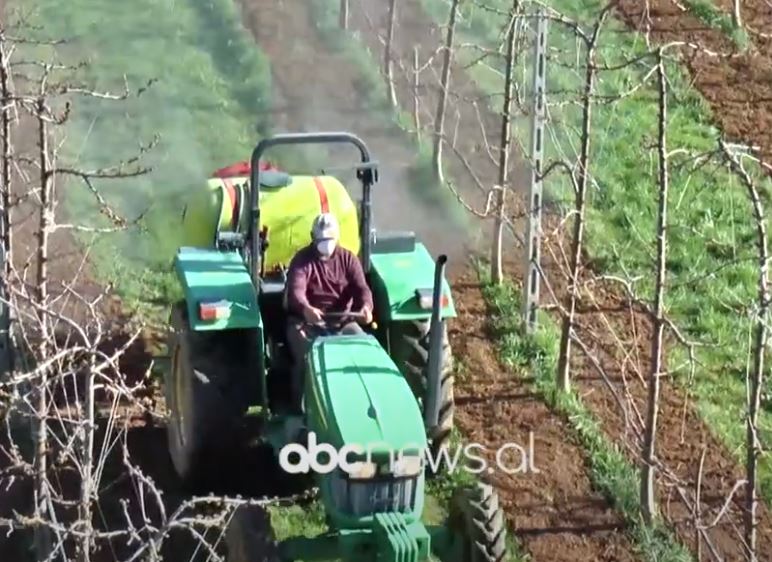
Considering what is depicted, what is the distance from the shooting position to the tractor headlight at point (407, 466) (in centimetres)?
670

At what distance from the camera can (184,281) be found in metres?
8.26

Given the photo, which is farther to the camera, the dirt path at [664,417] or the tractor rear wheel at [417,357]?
the dirt path at [664,417]

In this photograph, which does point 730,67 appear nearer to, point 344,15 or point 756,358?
point 344,15

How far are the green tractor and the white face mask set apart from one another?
426mm

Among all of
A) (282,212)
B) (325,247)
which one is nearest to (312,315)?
(325,247)

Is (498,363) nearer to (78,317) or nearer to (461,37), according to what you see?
(78,317)

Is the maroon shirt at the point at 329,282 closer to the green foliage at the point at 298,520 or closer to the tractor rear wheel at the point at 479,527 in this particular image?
the green foliage at the point at 298,520

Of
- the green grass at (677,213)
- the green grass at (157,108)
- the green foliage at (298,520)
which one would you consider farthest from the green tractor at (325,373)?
Result: the green grass at (157,108)

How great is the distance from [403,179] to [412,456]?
602 cm

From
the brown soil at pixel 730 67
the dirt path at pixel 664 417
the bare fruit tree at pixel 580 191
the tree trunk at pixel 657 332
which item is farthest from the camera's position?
the brown soil at pixel 730 67

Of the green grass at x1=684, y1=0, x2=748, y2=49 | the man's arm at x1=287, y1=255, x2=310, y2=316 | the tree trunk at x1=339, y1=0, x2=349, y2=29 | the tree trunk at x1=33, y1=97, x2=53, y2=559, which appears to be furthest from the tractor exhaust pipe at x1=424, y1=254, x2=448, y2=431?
the green grass at x1=684, y1=0, x2=748, y2=49

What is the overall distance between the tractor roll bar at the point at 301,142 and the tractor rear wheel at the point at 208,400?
509 millimetres

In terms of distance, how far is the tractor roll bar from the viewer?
7812 mm

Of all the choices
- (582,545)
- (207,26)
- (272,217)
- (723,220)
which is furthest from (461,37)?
(582,545)
